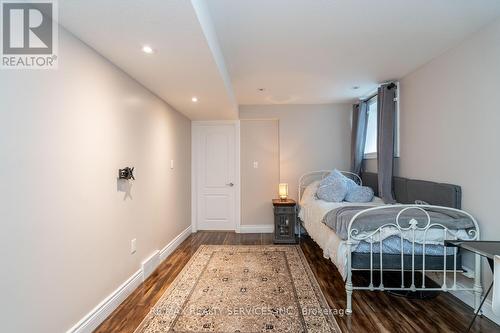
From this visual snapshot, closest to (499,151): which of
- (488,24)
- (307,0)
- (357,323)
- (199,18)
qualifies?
(488,24)

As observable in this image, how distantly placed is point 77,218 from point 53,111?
0.74 m

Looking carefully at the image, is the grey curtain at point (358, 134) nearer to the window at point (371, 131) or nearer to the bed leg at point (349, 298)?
the window at point (371, 131)

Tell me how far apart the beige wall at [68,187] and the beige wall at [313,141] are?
258 cm

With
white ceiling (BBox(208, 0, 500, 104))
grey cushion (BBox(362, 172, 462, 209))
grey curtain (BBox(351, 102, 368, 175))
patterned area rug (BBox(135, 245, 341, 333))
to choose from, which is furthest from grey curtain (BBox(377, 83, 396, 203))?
patterned area rug (BBox(135, 245, 341, 333))

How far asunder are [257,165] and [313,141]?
112cm

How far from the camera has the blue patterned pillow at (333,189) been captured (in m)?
3.57

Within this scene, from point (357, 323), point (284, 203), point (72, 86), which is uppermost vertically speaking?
point (72, 86)

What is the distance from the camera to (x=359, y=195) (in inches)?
142

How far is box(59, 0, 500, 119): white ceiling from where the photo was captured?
1574 millimetres

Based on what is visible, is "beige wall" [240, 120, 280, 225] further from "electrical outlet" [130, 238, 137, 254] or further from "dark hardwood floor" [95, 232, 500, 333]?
"electrical outlet" [130, 238, 137, 254]

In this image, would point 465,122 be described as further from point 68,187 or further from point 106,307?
point 106,307

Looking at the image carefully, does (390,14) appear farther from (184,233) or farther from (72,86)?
(184,233)

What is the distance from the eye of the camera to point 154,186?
3115 mm

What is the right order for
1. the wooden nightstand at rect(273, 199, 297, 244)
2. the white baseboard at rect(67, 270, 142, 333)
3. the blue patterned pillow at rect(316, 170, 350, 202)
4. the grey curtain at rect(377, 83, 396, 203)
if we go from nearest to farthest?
the white baseboard at rect(67, 270, 142, 333)
the grey curtain at rect(377, 83, 396, 203)
the blue patterned pillow at rect(316, 170, 350, 202)
the wooden nightstand at rect(273, 199, 297, 244)
